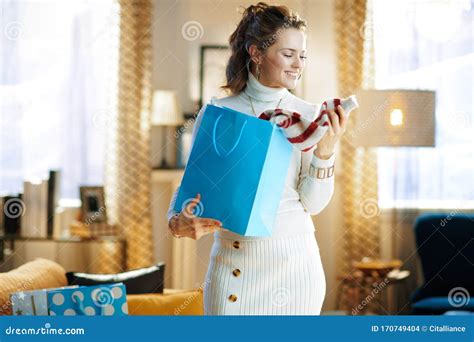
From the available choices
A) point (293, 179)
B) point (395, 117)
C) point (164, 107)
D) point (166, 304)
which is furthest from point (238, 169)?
point (164, 107)

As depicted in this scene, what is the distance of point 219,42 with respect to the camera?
471cm

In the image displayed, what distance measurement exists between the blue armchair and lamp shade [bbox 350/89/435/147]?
0.52m

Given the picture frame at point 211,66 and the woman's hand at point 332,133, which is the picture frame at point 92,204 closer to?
the picture frame at point 211,66

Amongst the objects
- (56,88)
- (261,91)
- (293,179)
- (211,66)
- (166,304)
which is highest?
(211,66)

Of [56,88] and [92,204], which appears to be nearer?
[92,204]

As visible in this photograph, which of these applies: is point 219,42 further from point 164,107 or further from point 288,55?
point 288,55

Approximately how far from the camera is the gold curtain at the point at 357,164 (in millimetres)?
4602

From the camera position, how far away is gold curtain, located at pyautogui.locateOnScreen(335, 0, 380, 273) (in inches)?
181

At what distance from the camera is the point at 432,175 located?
14.8 feet

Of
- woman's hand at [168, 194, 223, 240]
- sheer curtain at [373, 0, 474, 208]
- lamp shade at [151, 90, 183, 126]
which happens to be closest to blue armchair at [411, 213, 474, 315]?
sheer curtain at [373, 0, 474, 208]

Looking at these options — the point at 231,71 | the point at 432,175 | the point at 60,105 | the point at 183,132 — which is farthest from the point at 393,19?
the point at 231,71

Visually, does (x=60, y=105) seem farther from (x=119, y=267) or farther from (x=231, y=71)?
(x=231, y=71)

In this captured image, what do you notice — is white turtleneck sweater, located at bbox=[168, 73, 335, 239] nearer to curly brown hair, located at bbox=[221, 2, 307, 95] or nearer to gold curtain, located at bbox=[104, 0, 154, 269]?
curly brown hair, located at bbox=[221, 2, 307, 95]

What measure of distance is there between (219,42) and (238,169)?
3414 millimetres
